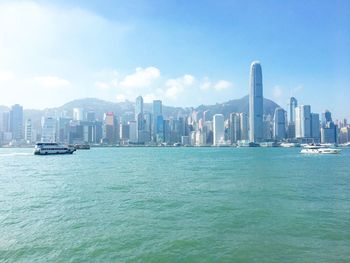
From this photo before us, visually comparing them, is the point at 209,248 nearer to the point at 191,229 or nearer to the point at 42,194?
the point at 191,229

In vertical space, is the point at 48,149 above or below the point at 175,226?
above

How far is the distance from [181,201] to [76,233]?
32.5 ft

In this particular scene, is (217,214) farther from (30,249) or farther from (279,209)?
(30,249)

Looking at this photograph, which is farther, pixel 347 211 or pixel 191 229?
pixel 347 211

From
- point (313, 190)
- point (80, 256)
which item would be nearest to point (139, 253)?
point (80, 256)

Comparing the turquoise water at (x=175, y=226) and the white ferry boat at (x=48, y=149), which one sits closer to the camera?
the turquoise water at (x=175, y=226)

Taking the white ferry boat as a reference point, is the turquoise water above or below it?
below

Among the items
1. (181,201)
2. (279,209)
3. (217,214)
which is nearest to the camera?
(217,214)

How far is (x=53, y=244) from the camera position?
48.0 feet

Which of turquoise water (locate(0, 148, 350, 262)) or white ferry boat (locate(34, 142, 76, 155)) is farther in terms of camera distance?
white ferry boat (locate(34, 142, 76, 155))

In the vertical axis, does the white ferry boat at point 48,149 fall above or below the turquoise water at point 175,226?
above

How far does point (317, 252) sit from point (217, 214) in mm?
7234

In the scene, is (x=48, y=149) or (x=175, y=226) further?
(x=48, y=149)

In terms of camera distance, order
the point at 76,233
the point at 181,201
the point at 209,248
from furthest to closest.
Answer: the point at 181,201, the point at 76,233, the point at 209,248
